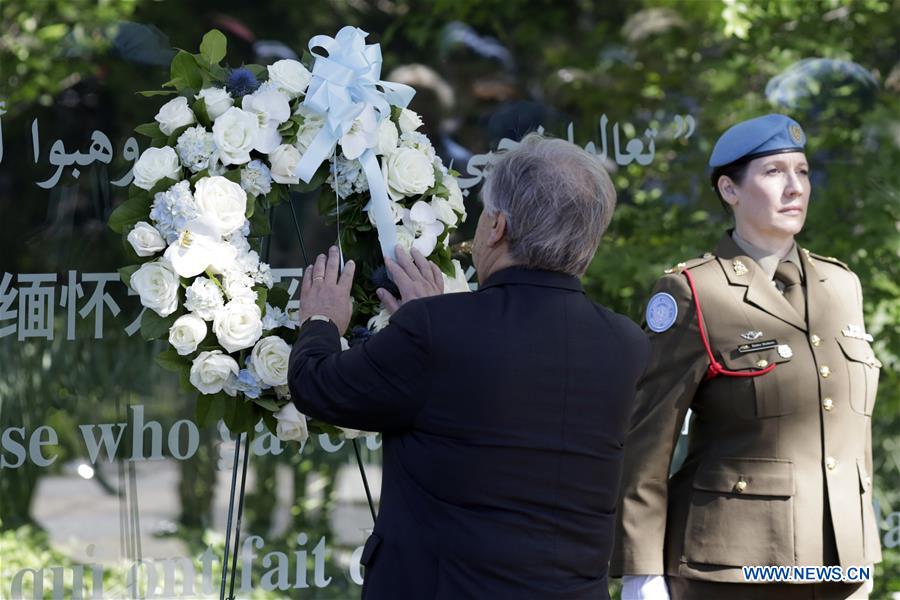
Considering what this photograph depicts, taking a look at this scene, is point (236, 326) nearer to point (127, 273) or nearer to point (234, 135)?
point (127, 273)

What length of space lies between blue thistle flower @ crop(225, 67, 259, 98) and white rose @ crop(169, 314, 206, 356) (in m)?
0.44

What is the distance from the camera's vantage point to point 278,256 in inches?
145

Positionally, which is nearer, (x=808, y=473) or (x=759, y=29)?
(x=808, y=473)

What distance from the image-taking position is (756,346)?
8.06ft

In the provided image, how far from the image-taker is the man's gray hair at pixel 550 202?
70.4 inches

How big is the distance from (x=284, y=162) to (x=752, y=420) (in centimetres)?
109

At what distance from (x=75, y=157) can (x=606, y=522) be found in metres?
2.15

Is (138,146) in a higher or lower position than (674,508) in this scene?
higher

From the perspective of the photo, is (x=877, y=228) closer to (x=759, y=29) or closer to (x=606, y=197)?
(x=759, y=29)

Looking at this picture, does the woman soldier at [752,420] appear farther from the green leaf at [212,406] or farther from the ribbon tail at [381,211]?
the green leaf at [212,406]

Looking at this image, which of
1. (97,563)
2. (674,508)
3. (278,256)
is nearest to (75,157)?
(278,256)

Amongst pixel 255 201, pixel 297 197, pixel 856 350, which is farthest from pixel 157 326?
pixel 297 197

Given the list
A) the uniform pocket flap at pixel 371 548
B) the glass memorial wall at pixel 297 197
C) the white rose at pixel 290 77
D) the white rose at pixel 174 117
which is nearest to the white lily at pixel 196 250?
the white rose at pixel 174 117

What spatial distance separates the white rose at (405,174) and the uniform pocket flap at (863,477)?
3.63 ft
